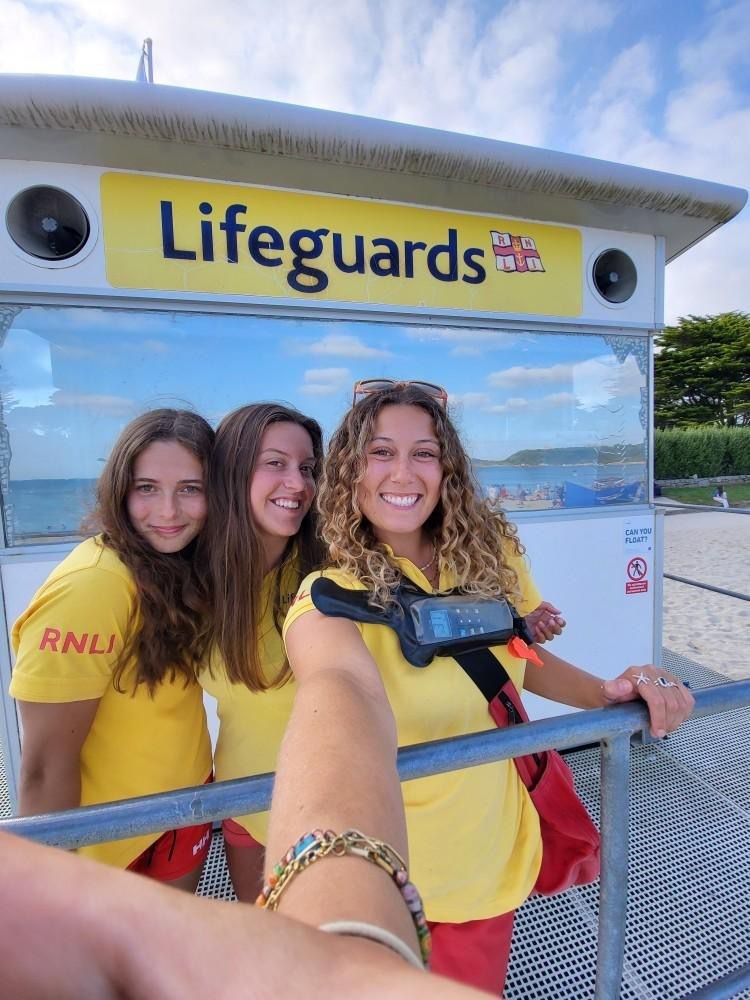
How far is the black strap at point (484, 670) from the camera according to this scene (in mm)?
1102

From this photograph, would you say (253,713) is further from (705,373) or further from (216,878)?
(705,373)

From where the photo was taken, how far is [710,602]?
5.94 metres

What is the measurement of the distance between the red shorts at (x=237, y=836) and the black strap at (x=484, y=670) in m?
0.90

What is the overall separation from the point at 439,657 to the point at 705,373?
107 feet

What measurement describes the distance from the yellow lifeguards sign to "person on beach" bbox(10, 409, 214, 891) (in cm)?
121

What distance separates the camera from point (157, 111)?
1.83 meters

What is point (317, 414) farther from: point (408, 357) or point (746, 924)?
point (746, 924)

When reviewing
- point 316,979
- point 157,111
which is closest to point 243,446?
point 316,979

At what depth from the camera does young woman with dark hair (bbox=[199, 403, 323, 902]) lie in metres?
1.31

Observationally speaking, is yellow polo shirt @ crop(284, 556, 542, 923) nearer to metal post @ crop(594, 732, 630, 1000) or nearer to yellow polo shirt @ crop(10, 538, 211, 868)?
metal post @ crop(594, 732, 630, 1000)

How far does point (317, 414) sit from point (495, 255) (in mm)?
1278

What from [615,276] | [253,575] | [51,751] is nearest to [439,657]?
[253,575]

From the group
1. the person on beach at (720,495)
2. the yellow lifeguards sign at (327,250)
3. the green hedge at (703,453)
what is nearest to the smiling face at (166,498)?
the yellow lifeguards sign at (327,250)

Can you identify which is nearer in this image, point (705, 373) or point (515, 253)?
point (515, 253)
